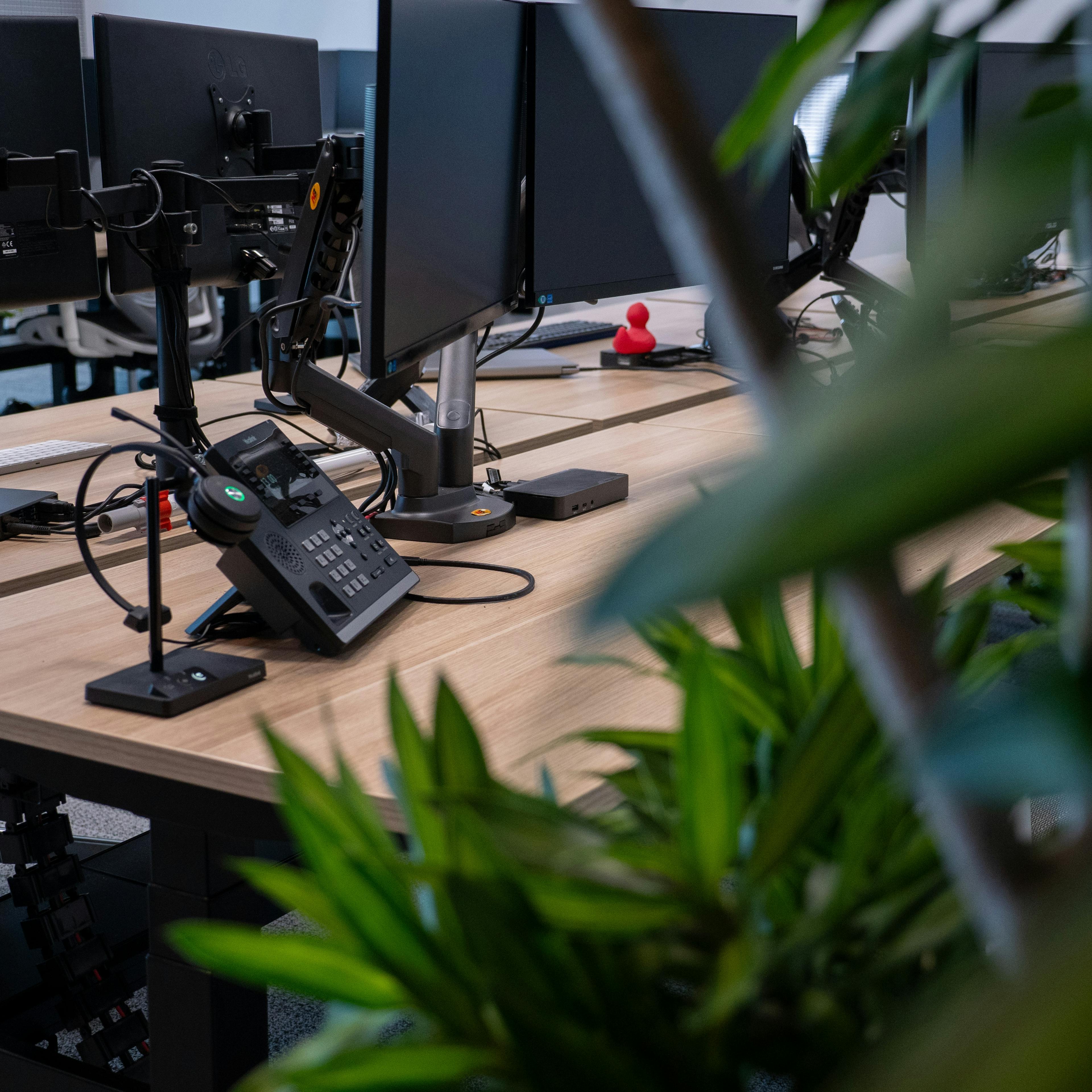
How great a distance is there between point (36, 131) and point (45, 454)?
0.44m

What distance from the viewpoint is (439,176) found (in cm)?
123

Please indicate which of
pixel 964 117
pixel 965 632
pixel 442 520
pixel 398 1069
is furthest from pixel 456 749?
pixel 964 117

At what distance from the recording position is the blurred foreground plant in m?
0.37

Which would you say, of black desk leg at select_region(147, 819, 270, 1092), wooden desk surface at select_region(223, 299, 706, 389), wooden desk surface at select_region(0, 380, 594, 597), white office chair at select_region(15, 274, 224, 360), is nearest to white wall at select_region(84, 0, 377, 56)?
white office chair at select_region(15, 274, 224, 360)

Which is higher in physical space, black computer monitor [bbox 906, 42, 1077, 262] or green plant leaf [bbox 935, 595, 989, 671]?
black computer monitor [bbox 906, 42, 1077, 262]

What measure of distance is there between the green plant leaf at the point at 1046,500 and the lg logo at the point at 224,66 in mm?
1504

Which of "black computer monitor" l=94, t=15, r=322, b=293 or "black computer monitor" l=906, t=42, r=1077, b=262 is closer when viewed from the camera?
"black computer monitor" l=94, t=15, r=322, b=293

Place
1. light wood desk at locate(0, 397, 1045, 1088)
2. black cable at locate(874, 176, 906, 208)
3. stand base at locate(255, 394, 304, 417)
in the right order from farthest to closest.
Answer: black cable at locate(874, 176, 906, 208)
stand base at locate(255, 394, 304, 417)
light wood desk at locate(0, 397, 1045, 1088)

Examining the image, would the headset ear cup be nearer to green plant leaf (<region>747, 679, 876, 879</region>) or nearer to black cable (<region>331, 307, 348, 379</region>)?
A: green plant leaf (<region>747, 679, 876, 879</region>)

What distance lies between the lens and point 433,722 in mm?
475

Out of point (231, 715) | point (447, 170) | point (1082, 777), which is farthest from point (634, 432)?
point (1082, 777)

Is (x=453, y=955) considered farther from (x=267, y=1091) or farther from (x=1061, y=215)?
(x=1061, y=215)

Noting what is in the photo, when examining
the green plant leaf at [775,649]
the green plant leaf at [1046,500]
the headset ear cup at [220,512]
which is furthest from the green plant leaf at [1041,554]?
the headset ear cup at [220,512]

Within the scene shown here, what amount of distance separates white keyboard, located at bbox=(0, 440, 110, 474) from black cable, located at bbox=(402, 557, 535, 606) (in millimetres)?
620
